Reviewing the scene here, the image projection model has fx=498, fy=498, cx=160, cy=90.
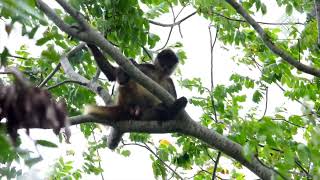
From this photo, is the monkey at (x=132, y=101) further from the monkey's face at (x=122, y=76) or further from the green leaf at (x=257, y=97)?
the green leaf at (x=257, y=97)

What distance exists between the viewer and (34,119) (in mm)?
1330

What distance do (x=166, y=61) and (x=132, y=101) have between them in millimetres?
1125

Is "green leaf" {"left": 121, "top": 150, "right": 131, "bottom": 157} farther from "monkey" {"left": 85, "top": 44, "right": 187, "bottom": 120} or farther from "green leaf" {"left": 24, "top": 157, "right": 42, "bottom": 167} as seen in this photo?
"green leaf" {"left": 24, "top": 157, "right": 42, "bottom": 167}

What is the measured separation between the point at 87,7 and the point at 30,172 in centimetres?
357

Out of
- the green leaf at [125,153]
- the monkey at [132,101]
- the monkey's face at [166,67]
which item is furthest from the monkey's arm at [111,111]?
the green leaf at [125,153]

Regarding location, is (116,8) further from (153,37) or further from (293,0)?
(293,0)

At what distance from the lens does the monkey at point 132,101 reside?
206 inches

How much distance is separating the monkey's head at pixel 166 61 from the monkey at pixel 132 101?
0.14 ft

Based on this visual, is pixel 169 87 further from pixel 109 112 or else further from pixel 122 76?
pixel 109 112

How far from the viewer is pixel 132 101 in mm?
6020

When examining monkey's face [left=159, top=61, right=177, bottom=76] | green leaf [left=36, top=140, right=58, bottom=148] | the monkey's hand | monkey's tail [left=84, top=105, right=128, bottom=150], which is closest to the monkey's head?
monkey's face [left=159, top=61, right=177, bottom=76]

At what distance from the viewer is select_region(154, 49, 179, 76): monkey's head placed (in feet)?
22.5

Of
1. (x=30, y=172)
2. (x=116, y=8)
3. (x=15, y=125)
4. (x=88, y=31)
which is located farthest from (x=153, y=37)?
(x=15, y=125)

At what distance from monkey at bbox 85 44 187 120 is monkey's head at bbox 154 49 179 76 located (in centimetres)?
4
